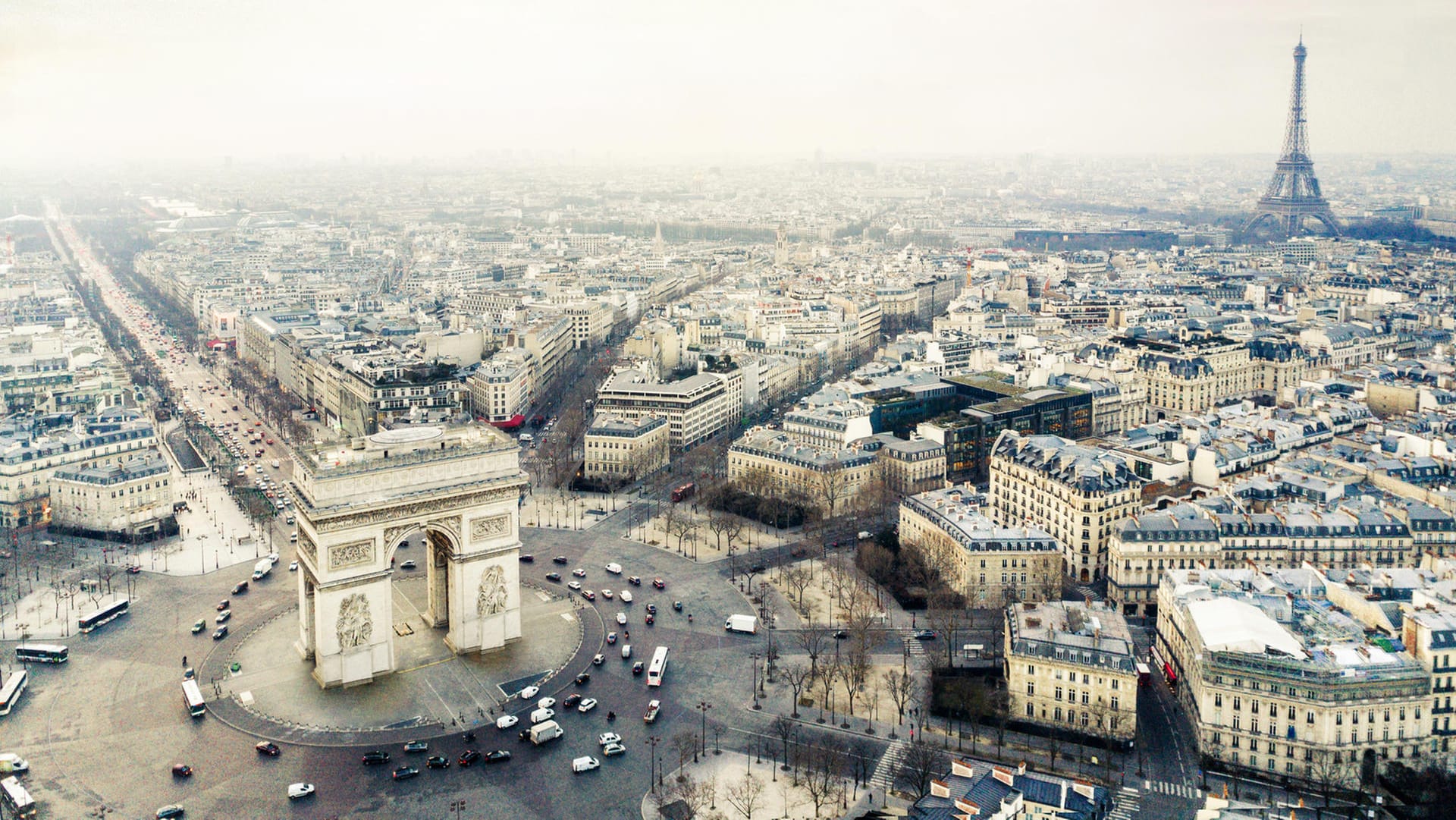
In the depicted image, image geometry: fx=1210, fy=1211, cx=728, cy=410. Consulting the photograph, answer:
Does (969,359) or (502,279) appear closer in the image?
(969,359)

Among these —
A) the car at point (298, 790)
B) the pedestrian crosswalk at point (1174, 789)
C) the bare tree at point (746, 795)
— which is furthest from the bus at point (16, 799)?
the pedestrian crosswalk at point (1174, 789)

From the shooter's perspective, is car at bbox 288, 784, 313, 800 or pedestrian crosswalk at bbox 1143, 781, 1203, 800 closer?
car at bbox 288, 784, 313, 800

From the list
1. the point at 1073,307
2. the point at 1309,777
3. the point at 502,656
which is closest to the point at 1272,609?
the point at 1309,777

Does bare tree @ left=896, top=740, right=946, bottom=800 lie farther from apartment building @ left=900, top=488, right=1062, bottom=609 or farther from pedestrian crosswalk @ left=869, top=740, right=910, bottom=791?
apartment building @ left=900, top=488, right=1062, bottom=609

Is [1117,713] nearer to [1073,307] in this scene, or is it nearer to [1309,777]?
[1309,777]

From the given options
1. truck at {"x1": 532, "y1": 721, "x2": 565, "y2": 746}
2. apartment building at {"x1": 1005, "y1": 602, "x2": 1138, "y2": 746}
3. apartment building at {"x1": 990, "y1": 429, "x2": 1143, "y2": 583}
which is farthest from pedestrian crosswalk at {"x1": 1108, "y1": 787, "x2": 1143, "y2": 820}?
apartment building at {"x1": 990, "y1": 429, "x2": 1143, "y2": 583}
